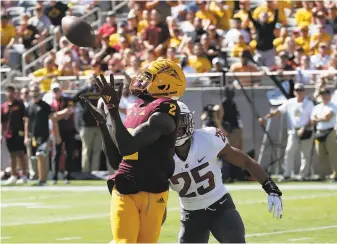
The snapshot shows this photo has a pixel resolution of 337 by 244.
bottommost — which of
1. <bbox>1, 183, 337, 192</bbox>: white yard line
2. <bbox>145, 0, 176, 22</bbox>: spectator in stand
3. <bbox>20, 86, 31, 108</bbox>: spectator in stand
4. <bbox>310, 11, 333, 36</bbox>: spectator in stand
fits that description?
<bbox>1, 183, 337, 192</bbox>: white yard line

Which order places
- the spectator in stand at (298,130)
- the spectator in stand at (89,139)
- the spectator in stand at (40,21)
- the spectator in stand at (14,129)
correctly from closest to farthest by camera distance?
the spectator in stand at (298,130), the spectator in stand at (14,129), the spectator in stand at (89,139), the spectator in stand at (40,21)

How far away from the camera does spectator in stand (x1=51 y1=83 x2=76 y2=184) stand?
17.1m

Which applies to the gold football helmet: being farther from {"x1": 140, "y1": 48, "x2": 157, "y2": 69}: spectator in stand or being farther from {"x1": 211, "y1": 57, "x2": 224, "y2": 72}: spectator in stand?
{"x1": 140, "y1": 48, "x2": 157, "y2": 69}: spectator in stand

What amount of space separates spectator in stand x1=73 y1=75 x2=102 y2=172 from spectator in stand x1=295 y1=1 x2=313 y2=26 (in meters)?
3.97

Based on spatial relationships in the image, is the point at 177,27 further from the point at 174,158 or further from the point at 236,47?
the point at 174,158

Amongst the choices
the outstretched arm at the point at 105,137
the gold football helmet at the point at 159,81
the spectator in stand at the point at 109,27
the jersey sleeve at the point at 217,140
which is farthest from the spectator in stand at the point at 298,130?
the outstretched arm at the point at 105,137

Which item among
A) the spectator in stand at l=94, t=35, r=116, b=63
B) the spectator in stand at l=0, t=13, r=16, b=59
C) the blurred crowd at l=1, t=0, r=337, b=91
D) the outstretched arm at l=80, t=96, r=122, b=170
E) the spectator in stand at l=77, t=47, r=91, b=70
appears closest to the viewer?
the outstretched arm at l=80, t=96, r=122, b=170

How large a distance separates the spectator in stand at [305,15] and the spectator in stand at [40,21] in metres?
5.98

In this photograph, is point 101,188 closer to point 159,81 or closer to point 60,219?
point 60,219

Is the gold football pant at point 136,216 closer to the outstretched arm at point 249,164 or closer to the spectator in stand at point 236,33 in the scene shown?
the outstretched arm at point 249,164

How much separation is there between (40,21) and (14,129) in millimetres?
5181

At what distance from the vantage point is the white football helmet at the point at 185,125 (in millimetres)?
6199

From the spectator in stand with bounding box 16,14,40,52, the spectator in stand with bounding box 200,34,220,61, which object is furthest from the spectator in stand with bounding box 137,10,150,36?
the spectator in stand with bounding box 16,14,40,52

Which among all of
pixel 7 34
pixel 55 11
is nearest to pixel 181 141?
pixel 55 11
